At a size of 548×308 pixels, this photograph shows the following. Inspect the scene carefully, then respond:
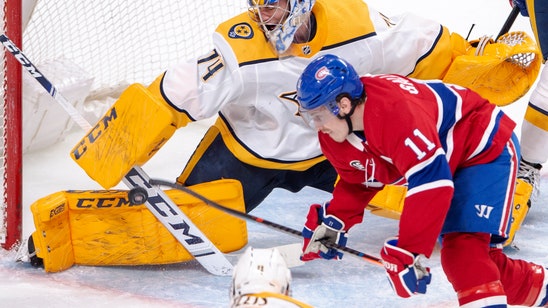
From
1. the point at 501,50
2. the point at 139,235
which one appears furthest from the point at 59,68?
the point at 501,50

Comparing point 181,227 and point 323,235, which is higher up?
point 323,235

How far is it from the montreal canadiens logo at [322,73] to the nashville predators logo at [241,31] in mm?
747

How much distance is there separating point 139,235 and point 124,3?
114 centimetres

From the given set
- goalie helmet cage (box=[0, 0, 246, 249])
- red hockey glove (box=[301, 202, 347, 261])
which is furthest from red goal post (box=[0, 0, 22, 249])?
red hockey glove (box=[301, 202, 347, 261])

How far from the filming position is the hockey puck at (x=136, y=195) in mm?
2803

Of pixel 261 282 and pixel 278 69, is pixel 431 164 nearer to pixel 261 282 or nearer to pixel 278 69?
pixel 261 282

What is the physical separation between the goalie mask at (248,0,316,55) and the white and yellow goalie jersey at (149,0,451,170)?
0.03 metres

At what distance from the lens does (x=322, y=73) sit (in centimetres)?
211

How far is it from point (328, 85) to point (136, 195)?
3.02 feet

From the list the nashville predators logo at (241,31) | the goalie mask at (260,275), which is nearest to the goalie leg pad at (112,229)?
the nashville predators logo at (241,31)

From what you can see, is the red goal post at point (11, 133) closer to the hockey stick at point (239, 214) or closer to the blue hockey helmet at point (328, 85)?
the hockey stick at point (239, 214)

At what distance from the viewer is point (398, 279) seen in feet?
6.82

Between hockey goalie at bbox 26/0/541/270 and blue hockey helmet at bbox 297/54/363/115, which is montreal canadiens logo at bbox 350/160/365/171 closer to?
blue hockey helmet at bbox 297/54/363/115

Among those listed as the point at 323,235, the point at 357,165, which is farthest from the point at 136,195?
the point at 357,165
